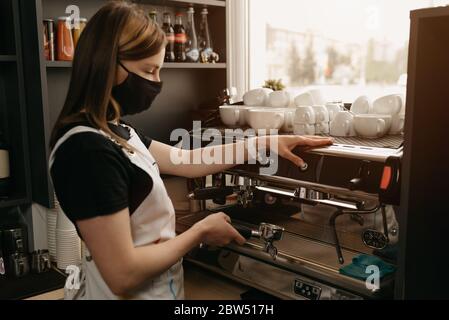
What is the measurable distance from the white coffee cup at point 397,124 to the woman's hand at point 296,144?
0.58 ft

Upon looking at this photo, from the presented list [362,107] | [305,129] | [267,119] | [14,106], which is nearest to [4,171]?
[14,106]

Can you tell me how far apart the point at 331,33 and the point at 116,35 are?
5.03 ft

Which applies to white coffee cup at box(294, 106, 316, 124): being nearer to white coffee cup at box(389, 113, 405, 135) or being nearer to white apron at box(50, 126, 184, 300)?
white coffee cup at box(389, 113, 405, 135)

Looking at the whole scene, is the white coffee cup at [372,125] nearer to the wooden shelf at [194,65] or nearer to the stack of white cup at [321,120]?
the stack of white cup at [321,120]

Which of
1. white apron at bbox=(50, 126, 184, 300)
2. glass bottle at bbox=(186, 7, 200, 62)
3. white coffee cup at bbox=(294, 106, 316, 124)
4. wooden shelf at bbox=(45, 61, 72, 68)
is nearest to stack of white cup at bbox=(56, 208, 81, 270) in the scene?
wooden shelf at bbox=(45, 61, 72, 68)

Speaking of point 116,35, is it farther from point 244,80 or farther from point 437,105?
point 244,80

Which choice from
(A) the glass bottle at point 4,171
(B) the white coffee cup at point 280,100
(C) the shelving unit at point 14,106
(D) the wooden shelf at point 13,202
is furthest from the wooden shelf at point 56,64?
(B) the white coffee cup at point 280,100

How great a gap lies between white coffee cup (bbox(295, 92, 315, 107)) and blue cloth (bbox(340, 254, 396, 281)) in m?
0.52

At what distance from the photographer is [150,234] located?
3.22 feet

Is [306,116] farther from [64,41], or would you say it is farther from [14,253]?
[14,253]

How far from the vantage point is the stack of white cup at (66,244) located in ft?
5.65

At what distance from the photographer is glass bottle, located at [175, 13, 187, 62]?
1991 mm

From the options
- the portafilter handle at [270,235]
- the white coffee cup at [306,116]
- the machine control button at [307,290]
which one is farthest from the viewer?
the white coffee cup at [306,116]
